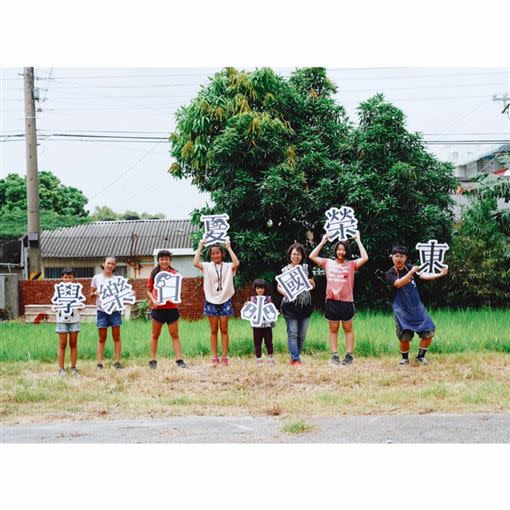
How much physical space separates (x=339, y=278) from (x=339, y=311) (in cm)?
39

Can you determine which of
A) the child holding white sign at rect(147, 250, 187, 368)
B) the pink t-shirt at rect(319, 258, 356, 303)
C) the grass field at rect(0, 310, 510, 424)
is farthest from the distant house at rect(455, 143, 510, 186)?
the child holding white sign at rect(147, 250, 187, 368)

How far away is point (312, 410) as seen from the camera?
6.47m

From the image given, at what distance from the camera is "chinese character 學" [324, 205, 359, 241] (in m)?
8.16

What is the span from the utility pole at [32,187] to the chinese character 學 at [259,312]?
4.33 m

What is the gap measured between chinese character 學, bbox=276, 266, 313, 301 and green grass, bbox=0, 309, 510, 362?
1.26m

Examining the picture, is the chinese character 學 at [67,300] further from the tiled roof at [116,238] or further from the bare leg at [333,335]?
the tiled roof at [116,238]

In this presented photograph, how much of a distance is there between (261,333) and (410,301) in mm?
1790

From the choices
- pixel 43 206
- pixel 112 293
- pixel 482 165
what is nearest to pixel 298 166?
pixel 112 293

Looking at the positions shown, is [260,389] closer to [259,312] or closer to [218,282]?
[259,312]

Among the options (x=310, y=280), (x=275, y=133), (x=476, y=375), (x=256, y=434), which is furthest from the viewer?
(x=275, y=133)

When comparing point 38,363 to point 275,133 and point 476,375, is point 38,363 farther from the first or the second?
point 476,375

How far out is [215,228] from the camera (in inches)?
324

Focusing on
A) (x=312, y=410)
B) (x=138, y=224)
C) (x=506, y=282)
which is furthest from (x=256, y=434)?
(x=138, y=224)

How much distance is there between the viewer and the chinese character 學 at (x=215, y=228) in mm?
8227
